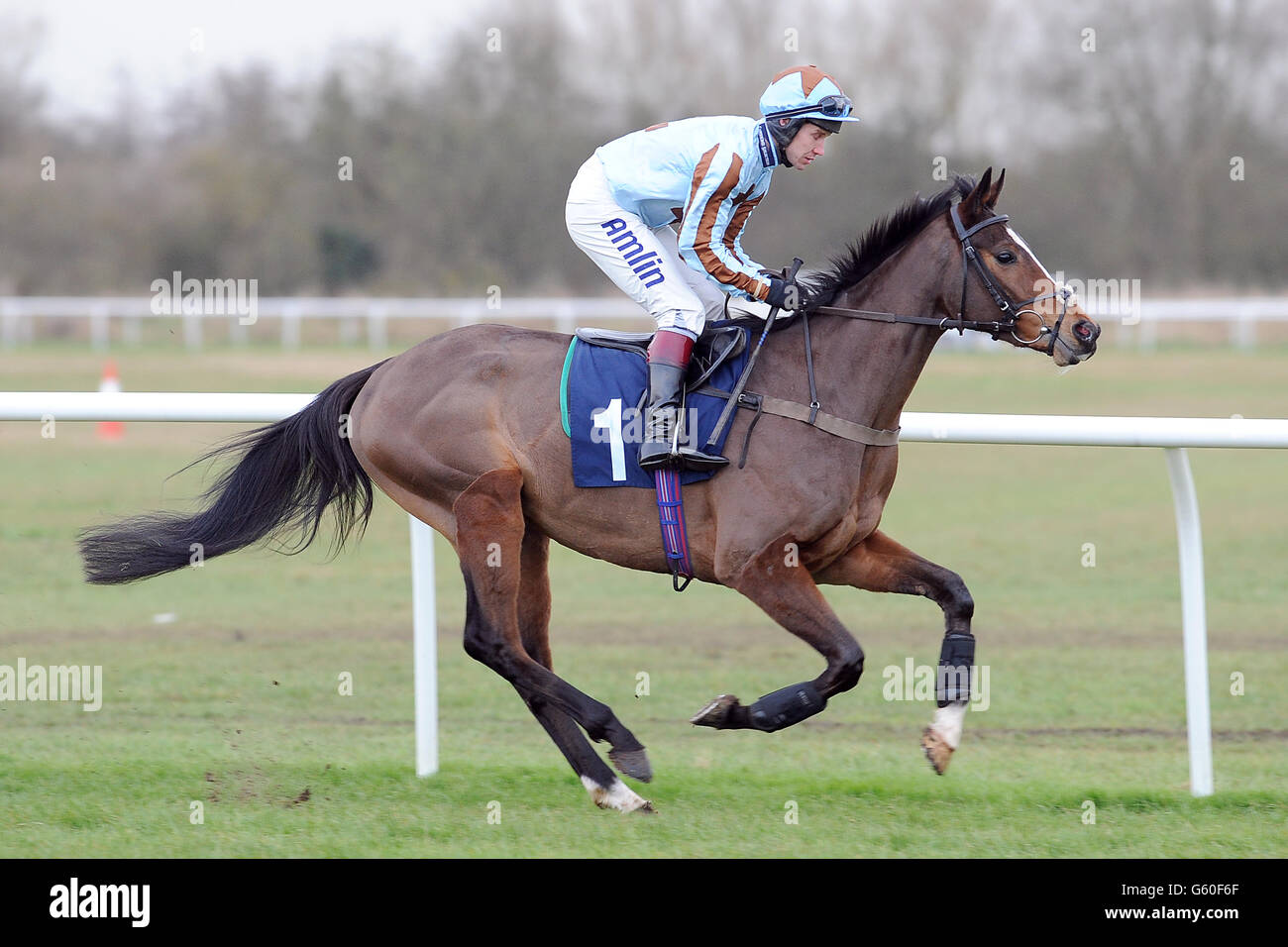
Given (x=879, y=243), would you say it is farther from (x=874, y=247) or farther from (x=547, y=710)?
(x=547, y=710)

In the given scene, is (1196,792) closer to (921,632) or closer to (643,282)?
(643,282)

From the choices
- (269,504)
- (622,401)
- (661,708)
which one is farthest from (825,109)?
(661,708)

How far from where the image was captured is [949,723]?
13.1 ft

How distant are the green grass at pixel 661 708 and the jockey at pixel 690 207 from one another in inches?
45.0

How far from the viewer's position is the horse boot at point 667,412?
4156 mm

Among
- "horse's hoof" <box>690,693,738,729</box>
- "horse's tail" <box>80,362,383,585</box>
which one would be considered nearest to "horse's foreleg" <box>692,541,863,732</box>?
"horse's hoof" <box>690,693,738,729</box>

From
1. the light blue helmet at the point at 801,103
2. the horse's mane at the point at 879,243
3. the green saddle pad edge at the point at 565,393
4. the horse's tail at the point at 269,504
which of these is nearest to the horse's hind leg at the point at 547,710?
the green saddle pad edge at the point at 565,393

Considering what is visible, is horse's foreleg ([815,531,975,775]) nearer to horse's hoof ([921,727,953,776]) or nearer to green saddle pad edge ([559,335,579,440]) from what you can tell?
horse's hoof ([921,727,953,776])

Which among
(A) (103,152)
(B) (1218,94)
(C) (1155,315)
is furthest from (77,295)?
(B) (1218,94)

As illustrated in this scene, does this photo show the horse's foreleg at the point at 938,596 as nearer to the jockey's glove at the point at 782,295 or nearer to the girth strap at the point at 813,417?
the girth strap at the point at 813,417

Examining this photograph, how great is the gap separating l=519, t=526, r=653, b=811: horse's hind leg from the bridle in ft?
4.23

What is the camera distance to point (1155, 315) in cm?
2320
